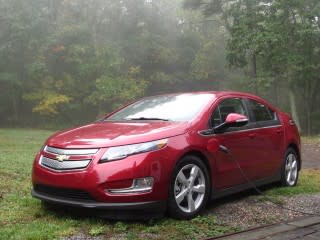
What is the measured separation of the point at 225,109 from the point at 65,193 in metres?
2.58

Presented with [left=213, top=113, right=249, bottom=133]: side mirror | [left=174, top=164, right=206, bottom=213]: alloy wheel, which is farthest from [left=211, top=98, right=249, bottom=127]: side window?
[left=174, top=164, right=206, bottom=213]: alloy wheel

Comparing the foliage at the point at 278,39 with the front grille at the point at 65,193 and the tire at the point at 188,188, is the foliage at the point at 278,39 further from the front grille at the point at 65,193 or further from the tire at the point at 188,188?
the front grille at the point at 65,193

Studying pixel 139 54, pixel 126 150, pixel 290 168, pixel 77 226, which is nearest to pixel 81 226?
pixel 77 226

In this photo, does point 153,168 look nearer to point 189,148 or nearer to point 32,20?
point 189,148

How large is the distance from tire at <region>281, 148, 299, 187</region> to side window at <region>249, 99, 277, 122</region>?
0.68 meters

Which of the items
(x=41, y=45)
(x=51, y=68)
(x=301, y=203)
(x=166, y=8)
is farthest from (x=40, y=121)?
(x=301, y=203)

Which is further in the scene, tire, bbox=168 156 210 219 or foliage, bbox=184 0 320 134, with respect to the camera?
foliage, bbox=184 0 320 134

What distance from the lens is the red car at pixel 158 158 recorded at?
17.5ft

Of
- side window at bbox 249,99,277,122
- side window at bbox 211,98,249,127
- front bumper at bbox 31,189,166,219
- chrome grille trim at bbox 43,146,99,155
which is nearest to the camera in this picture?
front bumper at bbox 31,189,166,219

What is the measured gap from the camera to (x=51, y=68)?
38094mm

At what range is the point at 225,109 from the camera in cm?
695

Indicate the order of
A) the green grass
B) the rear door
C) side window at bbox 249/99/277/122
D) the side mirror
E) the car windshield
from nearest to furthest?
the green grass → the side mirror → the car windshield → the rear door → side window at bbox 249/99/277/122

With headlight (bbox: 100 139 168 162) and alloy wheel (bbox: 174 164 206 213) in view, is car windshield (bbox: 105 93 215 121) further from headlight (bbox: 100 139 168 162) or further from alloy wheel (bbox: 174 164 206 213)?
headlight (bbox: 100 139 168 162)

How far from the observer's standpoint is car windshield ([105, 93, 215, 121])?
649 cm
